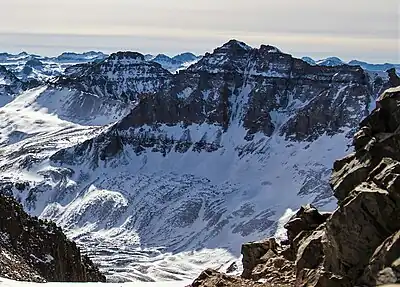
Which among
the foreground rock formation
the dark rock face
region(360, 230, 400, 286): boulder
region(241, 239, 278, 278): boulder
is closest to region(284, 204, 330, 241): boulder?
the foreground rock formation

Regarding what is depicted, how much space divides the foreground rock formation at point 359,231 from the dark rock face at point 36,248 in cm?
2919

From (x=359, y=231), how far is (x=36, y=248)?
5042 cm

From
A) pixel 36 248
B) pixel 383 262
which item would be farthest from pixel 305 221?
pixel 36 248

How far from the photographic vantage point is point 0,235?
6319cm

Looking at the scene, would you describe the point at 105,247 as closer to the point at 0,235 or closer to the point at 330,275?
the point at 0,235

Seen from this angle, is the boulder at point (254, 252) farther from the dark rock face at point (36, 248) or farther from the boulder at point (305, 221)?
the dark rock face at point (36, 248)

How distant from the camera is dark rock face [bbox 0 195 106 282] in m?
60.0

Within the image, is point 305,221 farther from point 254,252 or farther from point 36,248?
point 36,248

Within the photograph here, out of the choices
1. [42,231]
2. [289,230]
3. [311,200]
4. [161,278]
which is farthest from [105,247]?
[289,230]

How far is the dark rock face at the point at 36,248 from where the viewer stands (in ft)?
197

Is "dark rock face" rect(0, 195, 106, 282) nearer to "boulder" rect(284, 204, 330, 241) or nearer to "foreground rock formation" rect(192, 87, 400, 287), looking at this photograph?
"boulder" rect(284, 204, 330, 241)

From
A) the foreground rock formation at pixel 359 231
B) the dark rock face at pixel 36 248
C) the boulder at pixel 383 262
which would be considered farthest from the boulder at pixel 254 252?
the dark rock face at pixel 36 248

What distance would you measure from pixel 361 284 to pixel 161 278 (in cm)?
14476

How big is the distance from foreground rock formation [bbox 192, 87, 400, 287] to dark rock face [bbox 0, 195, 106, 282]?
29190mm
